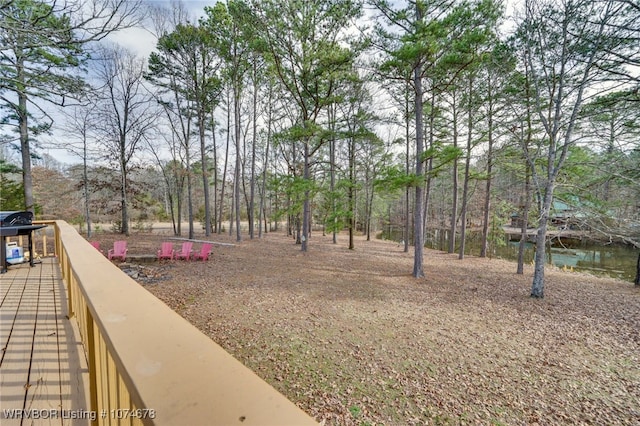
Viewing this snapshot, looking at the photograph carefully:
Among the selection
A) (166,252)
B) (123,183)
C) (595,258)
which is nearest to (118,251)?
(166,252)

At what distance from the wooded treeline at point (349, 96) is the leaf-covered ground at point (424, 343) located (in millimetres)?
1719

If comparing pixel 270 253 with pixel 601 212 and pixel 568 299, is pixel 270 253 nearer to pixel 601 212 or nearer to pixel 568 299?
pixel 568 299

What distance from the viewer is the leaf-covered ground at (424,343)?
299cm

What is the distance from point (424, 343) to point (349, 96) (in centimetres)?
1189

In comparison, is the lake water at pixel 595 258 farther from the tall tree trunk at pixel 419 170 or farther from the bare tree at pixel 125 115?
the bare tree at pixel 125 115

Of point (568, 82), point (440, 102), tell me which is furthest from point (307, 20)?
point (568, 82)

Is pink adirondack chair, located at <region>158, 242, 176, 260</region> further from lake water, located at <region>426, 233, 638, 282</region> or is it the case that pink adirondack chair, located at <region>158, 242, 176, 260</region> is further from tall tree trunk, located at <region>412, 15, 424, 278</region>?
lake water, located at <region>426, 233, 638, 282</region>

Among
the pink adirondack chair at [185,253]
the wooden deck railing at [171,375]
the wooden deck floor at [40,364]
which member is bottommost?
the pink adirondack chair at [185,253]

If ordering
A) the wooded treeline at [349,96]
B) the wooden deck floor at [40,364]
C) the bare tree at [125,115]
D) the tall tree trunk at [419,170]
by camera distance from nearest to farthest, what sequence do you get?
the wooden deck floor at [40,364]
the wooded treeline at [349,96]
the tall tree trunk at [419,170]
the bare tree at [125,115]

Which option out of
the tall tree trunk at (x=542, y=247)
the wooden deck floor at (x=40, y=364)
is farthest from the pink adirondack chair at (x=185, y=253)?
the tall tree trunk at (x=542, y=247)

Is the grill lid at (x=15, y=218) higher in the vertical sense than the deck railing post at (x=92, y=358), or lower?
higher

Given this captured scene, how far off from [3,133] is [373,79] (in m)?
14.4

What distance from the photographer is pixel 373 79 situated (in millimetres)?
8633

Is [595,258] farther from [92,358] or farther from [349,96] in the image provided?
[92,358]
